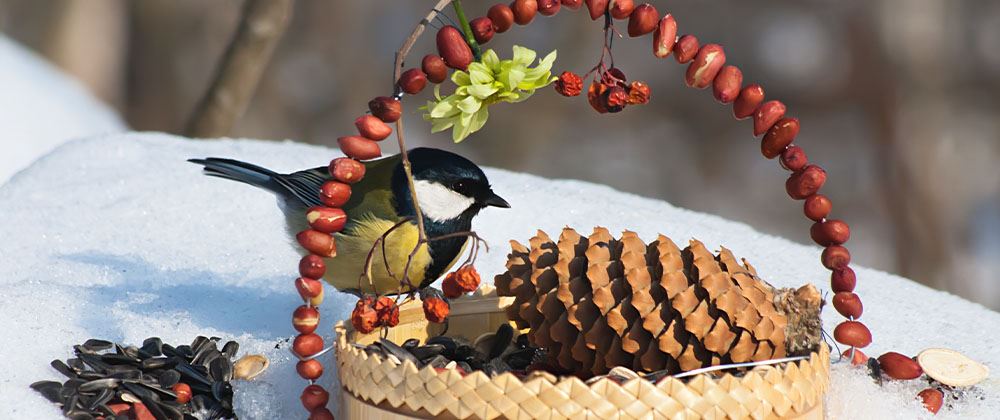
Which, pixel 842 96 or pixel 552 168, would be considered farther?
pixel 552 168

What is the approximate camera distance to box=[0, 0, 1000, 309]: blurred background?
17.8ft

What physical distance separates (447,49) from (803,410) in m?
0.62

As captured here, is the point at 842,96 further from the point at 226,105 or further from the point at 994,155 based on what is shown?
the point at 226,105

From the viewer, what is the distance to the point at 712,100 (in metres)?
6.09

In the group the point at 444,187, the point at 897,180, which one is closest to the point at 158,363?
the point at 444,187

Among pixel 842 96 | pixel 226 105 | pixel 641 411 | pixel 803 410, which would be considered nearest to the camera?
pixel 641 411

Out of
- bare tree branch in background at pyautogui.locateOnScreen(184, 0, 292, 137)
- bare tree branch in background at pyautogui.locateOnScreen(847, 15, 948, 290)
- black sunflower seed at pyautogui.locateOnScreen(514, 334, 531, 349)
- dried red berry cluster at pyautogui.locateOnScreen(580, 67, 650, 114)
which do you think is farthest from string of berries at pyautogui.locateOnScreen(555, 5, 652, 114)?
bare tree branch in background at pyautogui.locateOnScreen(847, 15, 948, 290)

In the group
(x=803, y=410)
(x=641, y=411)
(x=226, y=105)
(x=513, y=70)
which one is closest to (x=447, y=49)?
(x=513, y=70)

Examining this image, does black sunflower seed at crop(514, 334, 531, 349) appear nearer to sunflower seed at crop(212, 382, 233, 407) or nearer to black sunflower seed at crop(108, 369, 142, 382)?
sunflower seed at crop(212, 382, 233, 407)

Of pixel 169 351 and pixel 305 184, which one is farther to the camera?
pixel 305 184

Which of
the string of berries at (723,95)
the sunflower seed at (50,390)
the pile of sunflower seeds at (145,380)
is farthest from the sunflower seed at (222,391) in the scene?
the string of berries at (723,95)

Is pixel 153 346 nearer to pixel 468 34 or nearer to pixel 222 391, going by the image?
pixel 222 391

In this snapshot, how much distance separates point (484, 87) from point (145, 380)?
0.61 m

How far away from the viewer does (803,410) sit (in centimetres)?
135
